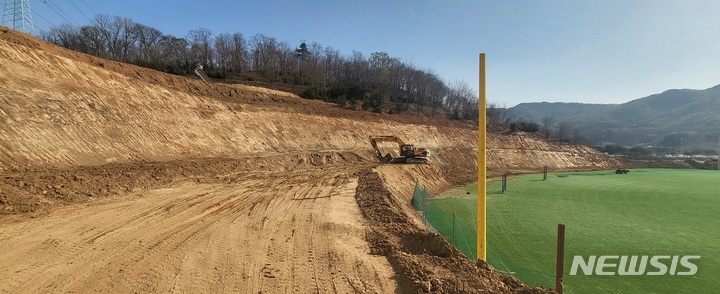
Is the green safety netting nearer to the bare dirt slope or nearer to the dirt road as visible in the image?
the bare dirt slope

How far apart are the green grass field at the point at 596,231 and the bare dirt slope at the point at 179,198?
9.40ft

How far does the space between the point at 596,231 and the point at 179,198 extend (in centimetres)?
1572

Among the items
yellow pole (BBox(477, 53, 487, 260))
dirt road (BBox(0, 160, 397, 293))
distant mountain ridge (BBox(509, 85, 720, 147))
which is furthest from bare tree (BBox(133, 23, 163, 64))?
distant mountain ridge (BBox(509, 85, 720, 147))

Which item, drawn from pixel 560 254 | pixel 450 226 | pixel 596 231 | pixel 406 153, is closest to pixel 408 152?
pixel 406 153

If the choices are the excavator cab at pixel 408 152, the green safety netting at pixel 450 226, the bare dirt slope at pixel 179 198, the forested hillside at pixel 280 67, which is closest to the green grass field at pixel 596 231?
the green safety netting at pixel 450 226

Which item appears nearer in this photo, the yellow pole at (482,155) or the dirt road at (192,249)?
the yellow pole at (482,155)

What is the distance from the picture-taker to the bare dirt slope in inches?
223

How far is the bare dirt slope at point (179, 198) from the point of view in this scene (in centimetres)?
566

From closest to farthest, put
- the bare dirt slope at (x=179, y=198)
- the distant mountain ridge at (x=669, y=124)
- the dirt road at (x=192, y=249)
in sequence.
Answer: the dirt road at (x=192, y=249) < the bare dirt slope at (x=179, y=198) < the distant mountain ridge at (x=669, y=124)

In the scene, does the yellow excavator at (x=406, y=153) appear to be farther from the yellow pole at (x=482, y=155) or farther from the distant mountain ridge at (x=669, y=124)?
the distant mountain ridge at (x=669, y=124)

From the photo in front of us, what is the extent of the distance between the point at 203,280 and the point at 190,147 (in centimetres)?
1905

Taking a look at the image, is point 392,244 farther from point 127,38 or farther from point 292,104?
point 127,38

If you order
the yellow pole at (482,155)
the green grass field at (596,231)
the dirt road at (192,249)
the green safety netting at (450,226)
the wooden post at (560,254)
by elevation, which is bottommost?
the green grass field at (596,231)

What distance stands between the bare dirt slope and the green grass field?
2864 millimetres
